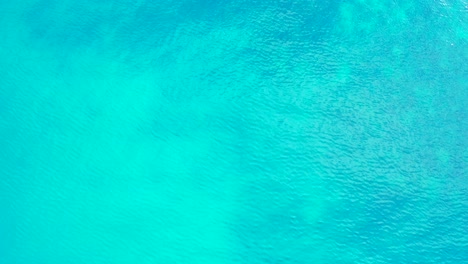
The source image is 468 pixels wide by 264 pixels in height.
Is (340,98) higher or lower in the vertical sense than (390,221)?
higher

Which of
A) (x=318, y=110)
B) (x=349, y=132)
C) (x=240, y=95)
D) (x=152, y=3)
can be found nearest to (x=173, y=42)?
(x=152, y=3)

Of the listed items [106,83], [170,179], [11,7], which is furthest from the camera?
[11,7]

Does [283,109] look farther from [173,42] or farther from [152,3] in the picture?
[152,3]

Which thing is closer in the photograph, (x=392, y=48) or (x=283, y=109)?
(x=283, y=109)

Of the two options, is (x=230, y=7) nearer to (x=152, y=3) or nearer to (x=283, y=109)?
(x=152, y=3)

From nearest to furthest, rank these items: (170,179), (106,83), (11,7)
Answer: (170,179)
(106,83)
(11,7)

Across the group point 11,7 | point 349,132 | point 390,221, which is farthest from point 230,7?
point 390,221

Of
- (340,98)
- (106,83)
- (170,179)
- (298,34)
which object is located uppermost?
(298,34)
